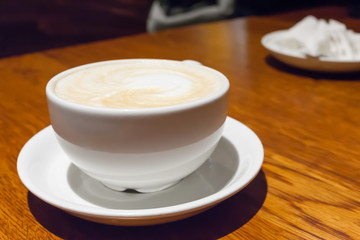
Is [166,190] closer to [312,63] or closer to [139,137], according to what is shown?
[139,137]

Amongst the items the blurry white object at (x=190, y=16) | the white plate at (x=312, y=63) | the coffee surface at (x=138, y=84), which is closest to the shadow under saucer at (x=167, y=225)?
the coffee surface at (x=138, y=84)

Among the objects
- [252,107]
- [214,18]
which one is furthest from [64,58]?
[214,18]

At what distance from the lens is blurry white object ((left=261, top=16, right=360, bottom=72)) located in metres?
0.78

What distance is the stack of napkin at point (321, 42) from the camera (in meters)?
0.80

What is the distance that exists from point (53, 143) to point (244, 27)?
3.18 ft

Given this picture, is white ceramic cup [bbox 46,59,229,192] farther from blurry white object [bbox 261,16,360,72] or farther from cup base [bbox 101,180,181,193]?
blurry white object [bbox 261,16,360,72]

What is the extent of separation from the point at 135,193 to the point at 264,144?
0.71 ft

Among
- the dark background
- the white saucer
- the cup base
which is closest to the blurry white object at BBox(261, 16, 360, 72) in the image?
the white saucer

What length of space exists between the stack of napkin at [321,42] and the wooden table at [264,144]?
0.15 feet

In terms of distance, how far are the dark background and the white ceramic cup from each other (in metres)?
2.06

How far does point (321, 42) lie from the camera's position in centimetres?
81

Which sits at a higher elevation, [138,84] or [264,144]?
[138,84]

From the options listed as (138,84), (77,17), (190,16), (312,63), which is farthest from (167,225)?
(77,17)

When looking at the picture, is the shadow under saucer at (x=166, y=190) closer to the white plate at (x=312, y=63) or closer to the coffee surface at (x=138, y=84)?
the coffee surface at (x=138, y=84)
